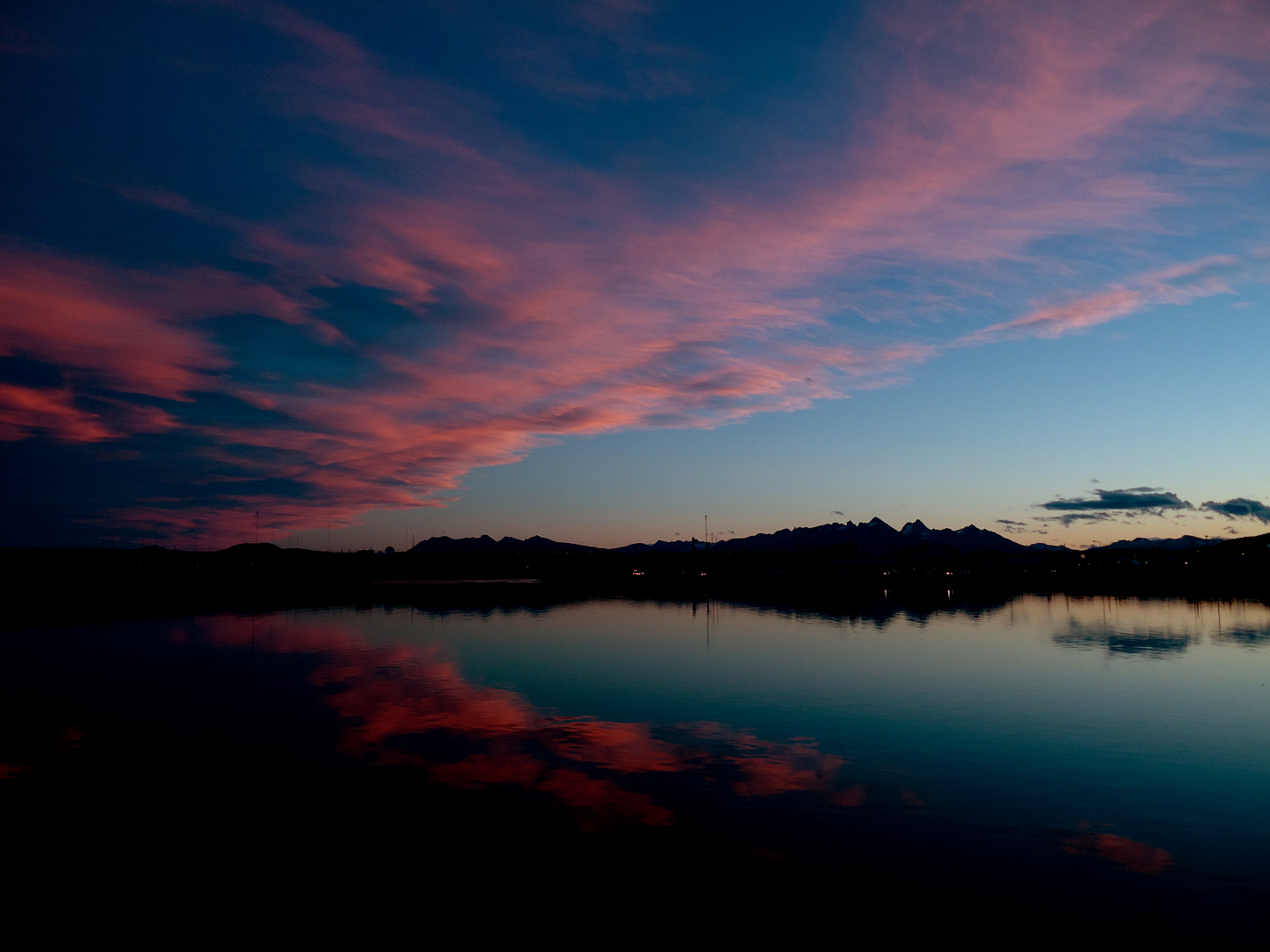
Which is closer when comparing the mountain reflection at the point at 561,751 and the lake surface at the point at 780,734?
the lake surface at the point at 780,734

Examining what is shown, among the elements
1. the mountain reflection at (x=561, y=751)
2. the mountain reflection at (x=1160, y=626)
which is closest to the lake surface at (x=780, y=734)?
the mountain reflection at (x=561, y=751)

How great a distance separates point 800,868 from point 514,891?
18.8 ft

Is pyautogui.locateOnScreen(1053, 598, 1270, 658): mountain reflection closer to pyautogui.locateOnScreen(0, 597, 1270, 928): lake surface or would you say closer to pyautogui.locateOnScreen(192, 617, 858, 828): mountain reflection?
pyautogui.locateOnScreen(0, 597, 1270, 928): lake surface

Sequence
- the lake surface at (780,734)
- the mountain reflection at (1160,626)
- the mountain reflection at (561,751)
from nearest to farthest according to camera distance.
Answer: the lake surface at (780,734) < the mountain reflection at (561,751) < the mountain reflection at (1160,626)

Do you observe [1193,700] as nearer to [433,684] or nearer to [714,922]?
[714,922]

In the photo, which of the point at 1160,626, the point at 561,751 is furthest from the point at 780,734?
the point at 1160,626

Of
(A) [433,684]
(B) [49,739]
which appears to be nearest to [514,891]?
(B) [49,739]

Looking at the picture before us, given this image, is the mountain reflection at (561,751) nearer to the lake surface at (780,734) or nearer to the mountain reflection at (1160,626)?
the lake surface at (780,734)

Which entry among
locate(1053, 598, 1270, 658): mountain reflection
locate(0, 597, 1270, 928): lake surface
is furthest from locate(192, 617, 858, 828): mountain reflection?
locate(1053, 598, 1270, 658): mountain reflection

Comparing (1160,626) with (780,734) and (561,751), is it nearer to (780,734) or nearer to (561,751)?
(780,734)

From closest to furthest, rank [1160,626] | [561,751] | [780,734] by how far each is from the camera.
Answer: [561,751] < [780,734] < [1160,626]

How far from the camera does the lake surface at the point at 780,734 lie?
17.2 meters

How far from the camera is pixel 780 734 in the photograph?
2706 cm

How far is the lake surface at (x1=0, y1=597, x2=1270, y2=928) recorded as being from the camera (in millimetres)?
17188
